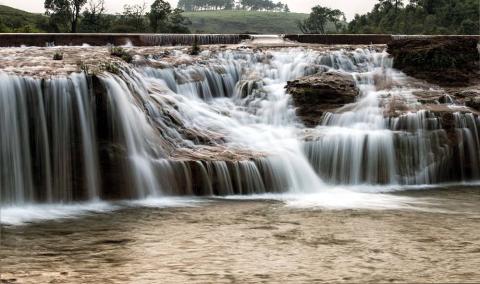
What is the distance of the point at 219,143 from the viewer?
1555 cm

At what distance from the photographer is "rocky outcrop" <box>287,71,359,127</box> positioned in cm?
1772

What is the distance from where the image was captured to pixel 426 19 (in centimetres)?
6762

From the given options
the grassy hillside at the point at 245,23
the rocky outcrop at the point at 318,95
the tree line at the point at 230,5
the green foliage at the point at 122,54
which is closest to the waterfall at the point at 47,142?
the green foliage at the point at 122,54

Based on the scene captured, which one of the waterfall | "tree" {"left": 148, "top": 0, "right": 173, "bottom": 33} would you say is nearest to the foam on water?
the waterfall

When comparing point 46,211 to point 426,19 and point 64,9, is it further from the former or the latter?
point 426,19

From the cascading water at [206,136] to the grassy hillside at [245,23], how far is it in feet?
377

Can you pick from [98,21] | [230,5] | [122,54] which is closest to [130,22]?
[98,21]

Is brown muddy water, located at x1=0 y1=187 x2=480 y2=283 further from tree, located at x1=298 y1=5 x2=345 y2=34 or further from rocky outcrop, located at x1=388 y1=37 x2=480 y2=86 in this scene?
tree, located at x1=298 y1=5 x2=345 y2=34

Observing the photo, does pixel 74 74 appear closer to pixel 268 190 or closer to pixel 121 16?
pixel 268 190

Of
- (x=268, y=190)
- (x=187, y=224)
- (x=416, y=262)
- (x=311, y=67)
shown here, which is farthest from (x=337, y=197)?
(x=311, y=67)

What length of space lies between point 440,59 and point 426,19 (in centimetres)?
4933

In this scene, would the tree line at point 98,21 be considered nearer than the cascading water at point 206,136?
No

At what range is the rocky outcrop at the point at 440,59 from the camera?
20.5 m

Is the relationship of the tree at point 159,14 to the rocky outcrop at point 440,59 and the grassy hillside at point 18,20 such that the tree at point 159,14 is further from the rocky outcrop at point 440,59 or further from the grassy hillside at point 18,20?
the rocky outcrop at point 440,59
